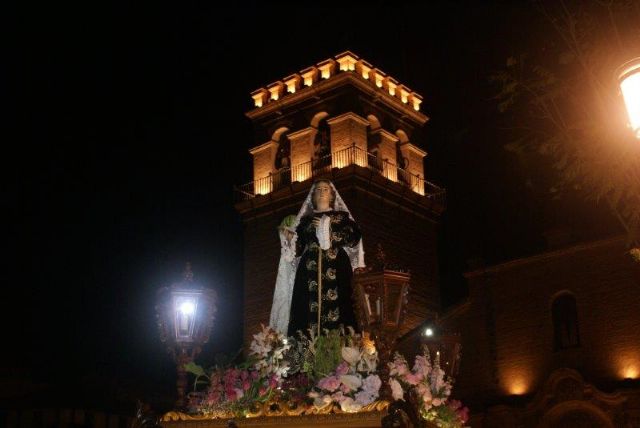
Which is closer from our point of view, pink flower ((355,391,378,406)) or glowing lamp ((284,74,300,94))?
pink flower ((355,391,378,406))

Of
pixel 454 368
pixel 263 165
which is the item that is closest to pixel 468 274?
pixel 263 165

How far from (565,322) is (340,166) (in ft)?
29.6

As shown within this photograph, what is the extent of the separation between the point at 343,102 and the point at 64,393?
1318 centimetres

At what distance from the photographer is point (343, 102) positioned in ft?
97.8

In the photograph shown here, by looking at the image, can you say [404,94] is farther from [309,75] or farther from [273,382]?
[273,382]

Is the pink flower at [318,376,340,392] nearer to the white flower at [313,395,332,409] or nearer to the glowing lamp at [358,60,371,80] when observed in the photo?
the white flower at [313,395,332,409]

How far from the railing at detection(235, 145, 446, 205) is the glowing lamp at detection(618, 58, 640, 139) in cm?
2270

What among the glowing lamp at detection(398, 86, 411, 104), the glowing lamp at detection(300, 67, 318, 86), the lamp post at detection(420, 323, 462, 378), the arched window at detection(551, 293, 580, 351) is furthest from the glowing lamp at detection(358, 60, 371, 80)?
the lamp post at detection(420, 323, 462, 378)

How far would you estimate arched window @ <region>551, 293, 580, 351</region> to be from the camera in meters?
23.8

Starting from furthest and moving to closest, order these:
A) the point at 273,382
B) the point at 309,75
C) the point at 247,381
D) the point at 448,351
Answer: the point at 309,75, the point at 448,351, the point at 247,381, the point at 273,382

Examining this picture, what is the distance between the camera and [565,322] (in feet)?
79.0

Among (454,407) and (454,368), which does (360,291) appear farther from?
(454,368)

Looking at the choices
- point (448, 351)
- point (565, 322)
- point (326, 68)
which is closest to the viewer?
point (448, 351)

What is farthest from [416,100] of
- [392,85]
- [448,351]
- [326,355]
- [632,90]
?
[632,90]
